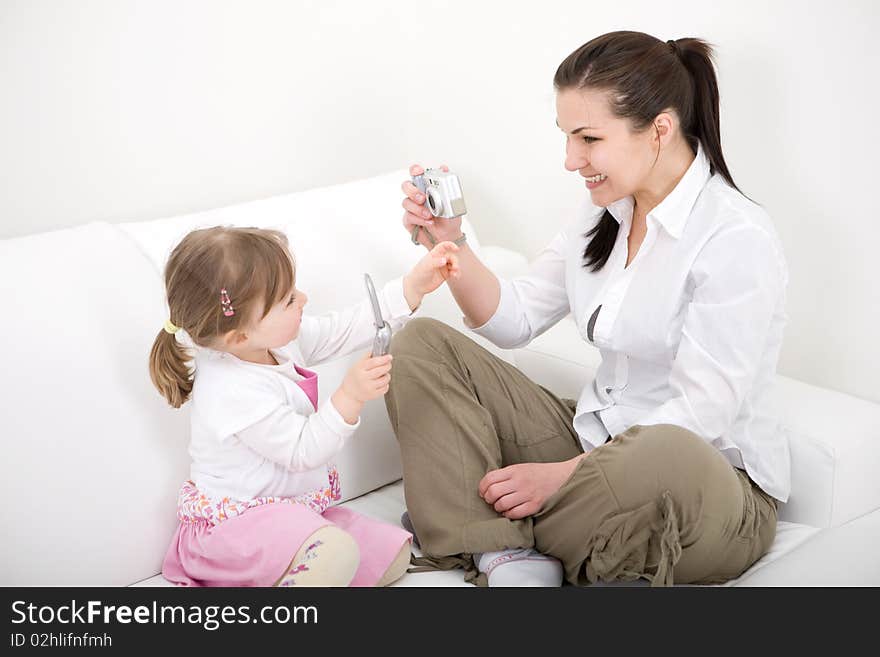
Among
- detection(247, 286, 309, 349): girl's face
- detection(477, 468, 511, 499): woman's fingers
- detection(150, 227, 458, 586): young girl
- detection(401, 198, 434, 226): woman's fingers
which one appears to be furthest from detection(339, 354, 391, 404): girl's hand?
detection(401, 198, 434, 226): woman's fingers

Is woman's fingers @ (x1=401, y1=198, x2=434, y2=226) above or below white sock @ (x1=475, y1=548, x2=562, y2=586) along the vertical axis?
above

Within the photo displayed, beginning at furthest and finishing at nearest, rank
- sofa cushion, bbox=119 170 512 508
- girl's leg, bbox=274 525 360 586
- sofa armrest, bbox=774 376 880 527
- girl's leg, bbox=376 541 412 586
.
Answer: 1. sofa cushion, bbox=119 170 512 508
2. sofa armrest, bbox=774 376 880 527
3. girl's leg, bbox=376 541 412 586
4. girl's leg, bbox=274 525 360 586

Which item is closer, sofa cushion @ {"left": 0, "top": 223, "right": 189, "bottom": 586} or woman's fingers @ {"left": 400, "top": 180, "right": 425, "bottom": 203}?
sofa cushion @ {"left": 0, "top": 223, "right": 189, "bottom": 586}

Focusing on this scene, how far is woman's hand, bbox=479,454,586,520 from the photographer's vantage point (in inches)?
55.7

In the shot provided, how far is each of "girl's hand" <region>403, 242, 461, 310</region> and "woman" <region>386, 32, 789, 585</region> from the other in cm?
7

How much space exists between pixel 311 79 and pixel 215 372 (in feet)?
2.82

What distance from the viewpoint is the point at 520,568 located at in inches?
54.7

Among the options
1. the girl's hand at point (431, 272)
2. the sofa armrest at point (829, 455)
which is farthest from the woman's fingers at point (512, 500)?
the sofa armrest at point (829, 455)

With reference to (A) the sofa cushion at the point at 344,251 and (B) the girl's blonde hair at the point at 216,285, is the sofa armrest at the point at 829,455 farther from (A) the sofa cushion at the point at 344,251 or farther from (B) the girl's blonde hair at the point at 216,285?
(B) the girl's blonde hair at the point at 216,285

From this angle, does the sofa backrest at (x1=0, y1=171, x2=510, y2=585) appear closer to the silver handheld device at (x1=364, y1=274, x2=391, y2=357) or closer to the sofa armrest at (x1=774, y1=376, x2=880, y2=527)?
the silver handheld device at (x1=364, y1=274, x2=391, y2=357)

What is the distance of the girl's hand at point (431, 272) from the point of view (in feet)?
4.98

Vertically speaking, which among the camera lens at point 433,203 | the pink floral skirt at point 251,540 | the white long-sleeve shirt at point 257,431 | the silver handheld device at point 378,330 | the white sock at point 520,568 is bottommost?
the white sock at point 520,568

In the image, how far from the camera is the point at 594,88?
1.42 meters

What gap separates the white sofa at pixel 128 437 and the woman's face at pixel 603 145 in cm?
45
